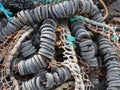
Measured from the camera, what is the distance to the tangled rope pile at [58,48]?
1446mm

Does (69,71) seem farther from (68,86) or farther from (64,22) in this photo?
(64,22)

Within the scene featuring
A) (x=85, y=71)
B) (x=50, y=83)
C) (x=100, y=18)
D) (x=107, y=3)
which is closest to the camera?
(x=50, y=83)

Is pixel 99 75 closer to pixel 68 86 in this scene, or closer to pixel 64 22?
pixel 68 86

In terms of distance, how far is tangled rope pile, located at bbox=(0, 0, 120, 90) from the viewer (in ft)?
4.75

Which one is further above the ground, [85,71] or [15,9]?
[15,9]

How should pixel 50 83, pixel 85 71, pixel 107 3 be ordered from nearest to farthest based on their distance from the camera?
pixel 50 83, pixel 85 71, pixel 107 3

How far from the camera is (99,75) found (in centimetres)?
158

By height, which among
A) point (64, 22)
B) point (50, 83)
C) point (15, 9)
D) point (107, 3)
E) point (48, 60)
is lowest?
point (50, 83)

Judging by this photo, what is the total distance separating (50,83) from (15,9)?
1.68ft

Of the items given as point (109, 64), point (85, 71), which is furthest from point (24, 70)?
point (109, 64)

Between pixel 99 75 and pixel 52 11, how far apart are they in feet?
1.17

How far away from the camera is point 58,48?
154cm

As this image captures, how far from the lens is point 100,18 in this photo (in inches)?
65.6

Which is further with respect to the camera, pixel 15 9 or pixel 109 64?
pixel 15 9
